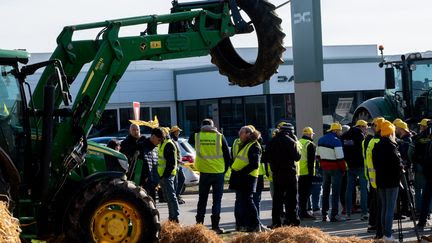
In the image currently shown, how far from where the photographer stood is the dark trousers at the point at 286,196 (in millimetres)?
15445

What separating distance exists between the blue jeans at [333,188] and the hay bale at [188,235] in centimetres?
608

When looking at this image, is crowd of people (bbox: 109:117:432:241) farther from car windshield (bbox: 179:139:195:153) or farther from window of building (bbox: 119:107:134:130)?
window of building (bbox: 119:107:134:130)

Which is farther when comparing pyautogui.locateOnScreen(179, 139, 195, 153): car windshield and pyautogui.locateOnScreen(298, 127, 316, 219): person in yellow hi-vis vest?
pyautogui.locateOnScreen(179, 139, 195, 153): car windshield

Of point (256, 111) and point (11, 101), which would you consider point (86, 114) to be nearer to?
point (11, 101)

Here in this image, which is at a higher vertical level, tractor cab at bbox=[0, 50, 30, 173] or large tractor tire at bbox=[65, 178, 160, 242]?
tractor cab at bbox=[0, 50, 30, 173]

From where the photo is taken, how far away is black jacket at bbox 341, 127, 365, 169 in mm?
16641

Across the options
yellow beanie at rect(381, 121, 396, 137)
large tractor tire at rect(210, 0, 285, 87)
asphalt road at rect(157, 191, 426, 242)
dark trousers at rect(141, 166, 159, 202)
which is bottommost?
asphalt road at rect(157, 191, 426, 242)

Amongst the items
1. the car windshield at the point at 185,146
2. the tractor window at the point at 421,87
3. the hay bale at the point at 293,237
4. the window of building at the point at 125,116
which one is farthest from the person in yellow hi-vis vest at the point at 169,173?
the window of building at the point at 125,116

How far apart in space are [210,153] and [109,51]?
486cm

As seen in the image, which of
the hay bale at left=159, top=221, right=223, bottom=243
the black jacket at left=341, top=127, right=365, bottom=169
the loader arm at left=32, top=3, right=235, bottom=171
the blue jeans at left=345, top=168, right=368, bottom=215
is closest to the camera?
A: the loader arm at left=32, top=3, right=235, bottom=171

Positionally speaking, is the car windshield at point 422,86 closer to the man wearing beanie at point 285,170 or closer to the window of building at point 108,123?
the man wearing beanie at point 285,170

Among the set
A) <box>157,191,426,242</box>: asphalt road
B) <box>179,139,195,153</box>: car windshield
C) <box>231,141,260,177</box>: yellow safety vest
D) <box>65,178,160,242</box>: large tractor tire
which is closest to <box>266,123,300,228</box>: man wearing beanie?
<box>231,141,260,177</box>: yellow safety vest

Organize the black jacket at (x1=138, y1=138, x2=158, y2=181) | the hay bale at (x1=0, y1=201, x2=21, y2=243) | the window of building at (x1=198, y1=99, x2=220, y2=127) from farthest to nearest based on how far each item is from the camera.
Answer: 1. the window of building at (x1=198, y1=99, x2=220, y2=127)
2. the black jacket at (x1=138, y1=138, x2=158, y2=181)
3. the hay bale at (x1=0, y1=201, x2=21, y2=243)

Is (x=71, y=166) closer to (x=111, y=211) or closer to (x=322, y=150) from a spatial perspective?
(x=111, y=211)
